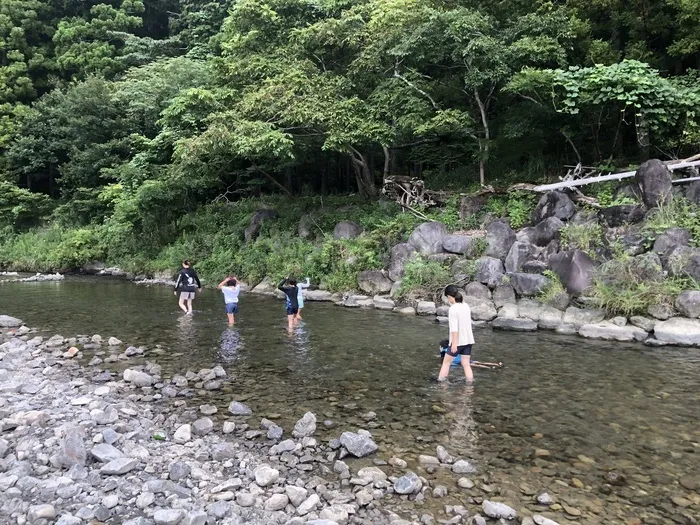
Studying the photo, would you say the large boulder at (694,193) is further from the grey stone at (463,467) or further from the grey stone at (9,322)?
the grey stone at (9,322)

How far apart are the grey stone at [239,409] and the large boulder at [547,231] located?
38.4 feet

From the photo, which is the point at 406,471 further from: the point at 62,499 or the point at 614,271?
the point at 614,271

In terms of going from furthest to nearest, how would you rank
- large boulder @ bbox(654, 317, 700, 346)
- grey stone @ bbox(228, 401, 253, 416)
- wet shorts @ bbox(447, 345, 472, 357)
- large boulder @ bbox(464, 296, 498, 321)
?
large boulder @ bbox(464, 296, 498, 321), large boulder @ bbox(654, 317, 700, 346), wet shorts @ bbox(447, 345, 472, 357), grey stone @ bbox(228, 401, 253, 416)

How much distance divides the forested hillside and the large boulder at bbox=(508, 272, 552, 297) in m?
4.32

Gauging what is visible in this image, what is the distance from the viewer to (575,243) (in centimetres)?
1438

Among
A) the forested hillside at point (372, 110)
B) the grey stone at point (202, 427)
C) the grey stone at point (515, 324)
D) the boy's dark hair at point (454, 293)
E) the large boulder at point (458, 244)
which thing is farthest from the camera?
the forested hillside at point (372, 110)

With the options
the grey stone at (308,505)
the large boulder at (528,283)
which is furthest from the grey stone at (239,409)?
the large boulder at (528,283)

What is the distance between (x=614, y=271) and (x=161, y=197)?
→ 2337cm

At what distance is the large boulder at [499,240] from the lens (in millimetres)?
15758

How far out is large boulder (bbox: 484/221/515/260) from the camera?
15758 millimetres

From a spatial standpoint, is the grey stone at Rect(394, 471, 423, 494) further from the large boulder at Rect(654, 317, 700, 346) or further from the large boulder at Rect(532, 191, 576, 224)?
Result: the large boulder at Rect(532, 191, 576, 224)

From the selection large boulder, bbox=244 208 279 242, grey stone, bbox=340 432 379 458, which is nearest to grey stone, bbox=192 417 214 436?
grey stone, bbox=340 432 379 458

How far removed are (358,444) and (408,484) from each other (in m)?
0.99

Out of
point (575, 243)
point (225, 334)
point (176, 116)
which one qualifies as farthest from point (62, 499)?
point (176, 116)
